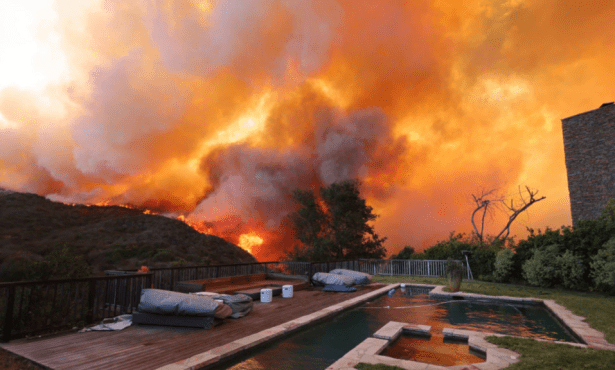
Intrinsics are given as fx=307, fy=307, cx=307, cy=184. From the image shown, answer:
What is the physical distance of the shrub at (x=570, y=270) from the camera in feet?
36.3

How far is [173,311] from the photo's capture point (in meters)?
5.07

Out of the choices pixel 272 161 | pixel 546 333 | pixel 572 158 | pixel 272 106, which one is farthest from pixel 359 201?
pixel 546 333

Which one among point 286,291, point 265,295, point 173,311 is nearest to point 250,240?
point 286,291

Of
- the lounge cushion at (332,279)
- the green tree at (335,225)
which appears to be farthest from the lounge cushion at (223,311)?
the green tree at (335,225)

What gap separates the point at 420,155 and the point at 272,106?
12577mm

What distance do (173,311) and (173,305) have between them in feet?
0.32

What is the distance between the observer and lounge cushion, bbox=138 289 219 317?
5078mm

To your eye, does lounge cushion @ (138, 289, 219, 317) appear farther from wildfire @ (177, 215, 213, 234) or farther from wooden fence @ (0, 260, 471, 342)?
wildfire @ (177, 215, 213, 234)

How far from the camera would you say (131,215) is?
131 feet

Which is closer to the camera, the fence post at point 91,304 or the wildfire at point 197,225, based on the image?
the fence post at point 91,304

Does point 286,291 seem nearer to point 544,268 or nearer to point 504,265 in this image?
point 544,268

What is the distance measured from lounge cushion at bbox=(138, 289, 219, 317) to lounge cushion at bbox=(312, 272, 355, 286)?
6.21m

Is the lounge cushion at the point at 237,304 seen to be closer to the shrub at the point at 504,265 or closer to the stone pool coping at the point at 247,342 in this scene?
the stone pool coping at the point at 247,342

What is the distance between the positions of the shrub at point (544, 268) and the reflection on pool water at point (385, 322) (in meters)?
4.30
